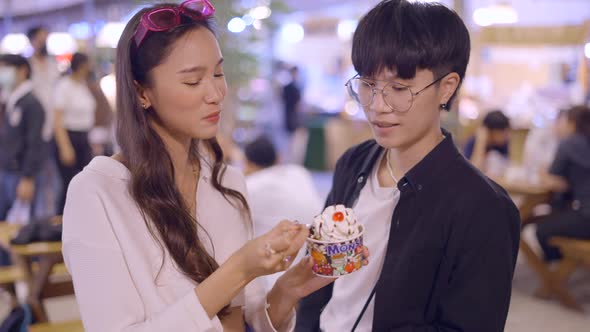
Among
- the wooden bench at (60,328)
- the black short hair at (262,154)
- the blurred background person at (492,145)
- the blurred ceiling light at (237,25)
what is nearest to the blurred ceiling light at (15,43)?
the blurred ceiling light at (237,25)

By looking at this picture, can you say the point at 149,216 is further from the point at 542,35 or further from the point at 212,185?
the point at 542,35

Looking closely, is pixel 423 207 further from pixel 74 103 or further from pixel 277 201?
pixel 74 103

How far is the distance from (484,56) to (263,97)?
376cm

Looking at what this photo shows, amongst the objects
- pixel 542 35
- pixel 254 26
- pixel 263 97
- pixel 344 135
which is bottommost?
pixel 344 135

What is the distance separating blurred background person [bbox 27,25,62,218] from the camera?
5903 millimetres

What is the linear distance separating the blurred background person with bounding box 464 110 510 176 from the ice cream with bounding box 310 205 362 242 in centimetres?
442

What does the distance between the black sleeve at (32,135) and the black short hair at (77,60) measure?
574mm

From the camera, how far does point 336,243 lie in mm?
1396

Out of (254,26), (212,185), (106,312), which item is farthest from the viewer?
(254,26)

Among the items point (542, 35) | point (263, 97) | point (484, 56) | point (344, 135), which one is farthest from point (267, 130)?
point (542, 35)

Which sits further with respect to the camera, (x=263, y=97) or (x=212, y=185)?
(x=263, y=97)

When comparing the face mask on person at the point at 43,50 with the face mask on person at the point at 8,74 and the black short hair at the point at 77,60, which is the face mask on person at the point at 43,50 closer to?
the face mask on person at the point at 8,74

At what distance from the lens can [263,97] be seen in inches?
403

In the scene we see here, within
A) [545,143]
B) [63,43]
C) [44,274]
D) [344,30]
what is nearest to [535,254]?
[545,143]
